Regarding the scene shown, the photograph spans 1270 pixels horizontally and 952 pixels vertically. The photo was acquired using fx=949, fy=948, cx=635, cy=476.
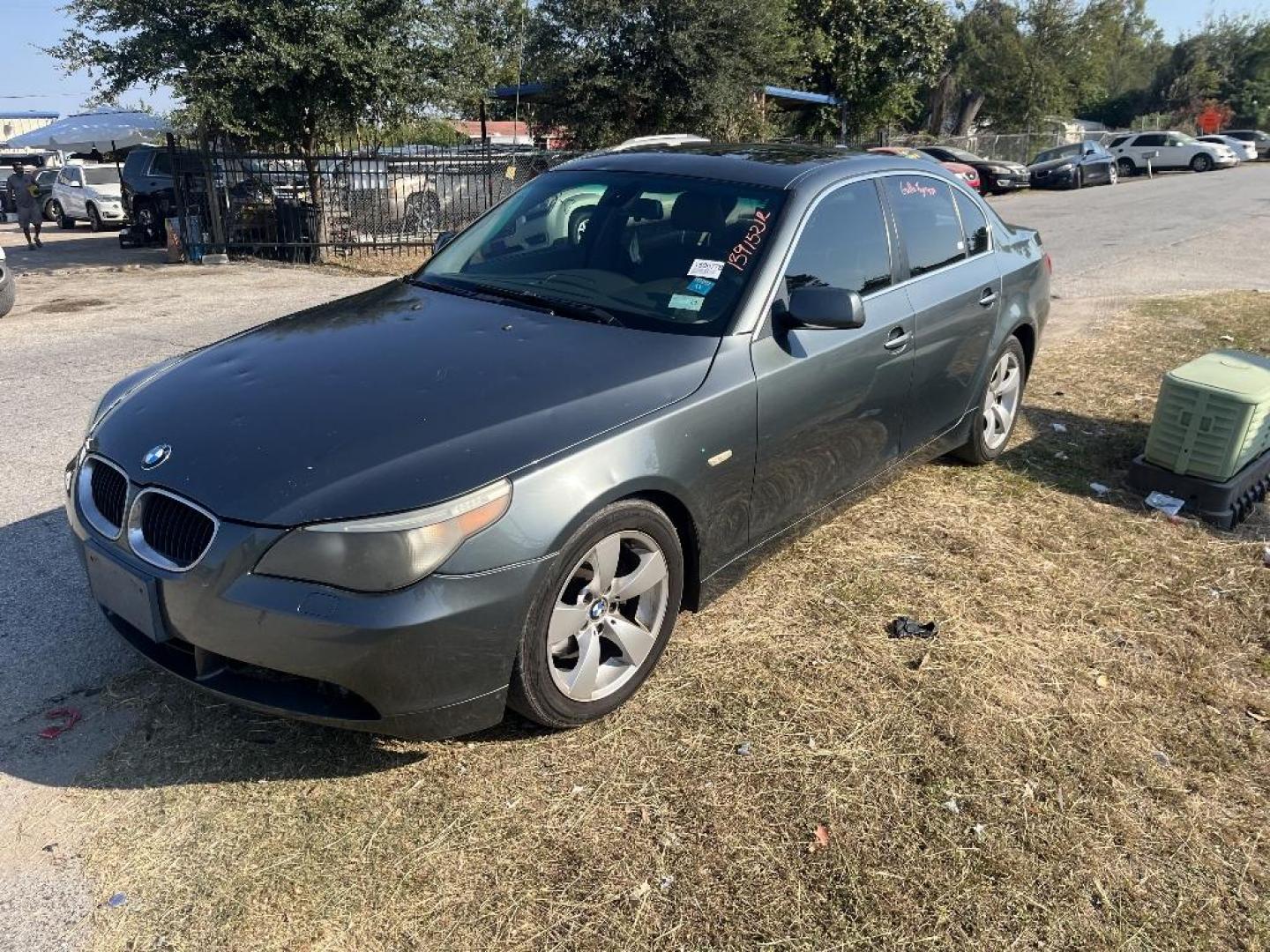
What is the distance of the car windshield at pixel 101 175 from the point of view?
23078 mm

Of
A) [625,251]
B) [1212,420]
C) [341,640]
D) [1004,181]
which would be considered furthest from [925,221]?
[1004,181]

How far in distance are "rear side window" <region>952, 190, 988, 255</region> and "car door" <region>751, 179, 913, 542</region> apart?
90 centimetres

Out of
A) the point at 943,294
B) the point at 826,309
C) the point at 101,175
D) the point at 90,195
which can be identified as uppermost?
the point at 826,309

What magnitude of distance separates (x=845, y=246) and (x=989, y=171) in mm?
25156

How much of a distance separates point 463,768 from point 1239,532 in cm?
406

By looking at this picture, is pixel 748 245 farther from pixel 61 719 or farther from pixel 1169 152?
pixel 1169 152

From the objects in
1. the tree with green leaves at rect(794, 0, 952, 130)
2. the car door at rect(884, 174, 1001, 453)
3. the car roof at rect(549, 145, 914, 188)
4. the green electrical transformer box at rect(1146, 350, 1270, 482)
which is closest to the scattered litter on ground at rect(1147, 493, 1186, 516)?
the green electrical transformer box at rect(1146, 350, 1270, 482)

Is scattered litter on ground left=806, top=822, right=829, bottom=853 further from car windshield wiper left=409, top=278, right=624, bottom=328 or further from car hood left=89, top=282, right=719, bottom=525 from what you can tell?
car windshield wiper left=409, top=278, right=624, bottom=328

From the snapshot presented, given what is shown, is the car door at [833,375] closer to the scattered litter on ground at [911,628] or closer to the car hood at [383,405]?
the car hood at [383,405]

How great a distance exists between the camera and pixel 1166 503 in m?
4.92

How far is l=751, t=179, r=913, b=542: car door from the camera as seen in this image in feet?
11.5

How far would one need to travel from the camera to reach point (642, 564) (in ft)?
10.2

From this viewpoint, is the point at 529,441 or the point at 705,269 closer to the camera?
the point at 529,441

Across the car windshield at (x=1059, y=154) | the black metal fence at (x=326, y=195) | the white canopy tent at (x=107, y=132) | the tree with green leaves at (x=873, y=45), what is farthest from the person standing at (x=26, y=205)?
the car windshield at (x=1059, y=154)
